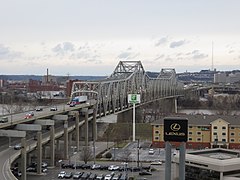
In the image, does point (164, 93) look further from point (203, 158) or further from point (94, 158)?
point (203, 158)

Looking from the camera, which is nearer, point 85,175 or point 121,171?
point 85,175

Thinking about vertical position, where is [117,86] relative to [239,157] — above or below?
above

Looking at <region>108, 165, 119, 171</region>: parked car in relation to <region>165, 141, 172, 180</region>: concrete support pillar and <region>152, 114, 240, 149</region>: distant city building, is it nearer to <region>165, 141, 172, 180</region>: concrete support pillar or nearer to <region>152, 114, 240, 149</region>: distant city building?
<region>152, 114, 240, 149</region>: distant city building

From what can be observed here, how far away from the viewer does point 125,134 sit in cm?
4169

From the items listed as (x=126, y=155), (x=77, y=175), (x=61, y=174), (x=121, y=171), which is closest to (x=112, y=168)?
(x=121, y=171)

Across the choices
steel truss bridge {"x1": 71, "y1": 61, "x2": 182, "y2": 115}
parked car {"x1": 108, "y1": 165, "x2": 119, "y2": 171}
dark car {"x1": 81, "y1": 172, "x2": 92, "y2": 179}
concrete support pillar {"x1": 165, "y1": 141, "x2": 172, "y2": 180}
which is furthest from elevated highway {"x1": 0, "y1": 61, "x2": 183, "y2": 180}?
concrete support pillar {"x1": 165, "y1": 141, "x2": 172, "y2": 180}

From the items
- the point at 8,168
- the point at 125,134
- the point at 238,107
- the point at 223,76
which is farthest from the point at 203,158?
the point at 223,76

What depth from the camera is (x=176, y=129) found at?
1179cm

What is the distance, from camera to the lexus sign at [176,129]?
11648 mm

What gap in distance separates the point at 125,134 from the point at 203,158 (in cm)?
2290

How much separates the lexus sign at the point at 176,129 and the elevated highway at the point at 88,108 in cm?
837

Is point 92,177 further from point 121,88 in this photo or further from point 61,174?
point 121,88

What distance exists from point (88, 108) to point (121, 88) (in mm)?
12095

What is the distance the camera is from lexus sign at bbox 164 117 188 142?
11.6 meters
